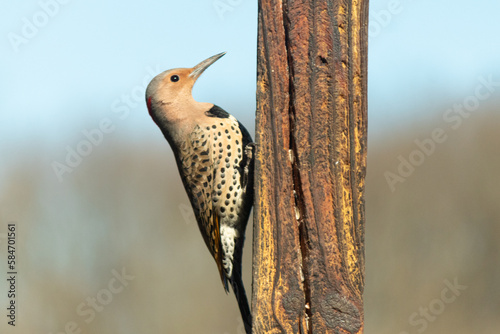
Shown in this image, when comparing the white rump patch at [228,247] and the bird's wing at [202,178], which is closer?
the bird's wing at [202,178]

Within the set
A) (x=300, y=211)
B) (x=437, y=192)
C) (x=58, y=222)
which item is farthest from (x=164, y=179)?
(x=300, y=211)

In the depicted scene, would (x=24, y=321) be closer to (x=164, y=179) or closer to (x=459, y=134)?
(x=164, y=179)

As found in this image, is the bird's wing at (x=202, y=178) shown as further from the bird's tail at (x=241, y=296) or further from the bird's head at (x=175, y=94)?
the bird's head at (x=175, y=94)

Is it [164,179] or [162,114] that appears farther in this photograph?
[164,179]

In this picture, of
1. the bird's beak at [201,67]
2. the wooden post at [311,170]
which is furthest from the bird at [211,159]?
the wooden post at [311,170]

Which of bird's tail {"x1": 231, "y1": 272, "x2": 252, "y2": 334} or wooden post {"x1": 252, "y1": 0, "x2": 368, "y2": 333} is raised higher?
wooden post {"x1": 252, "y1": 0, "x2": 368, "y2": 333}

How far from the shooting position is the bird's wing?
4.38 metres

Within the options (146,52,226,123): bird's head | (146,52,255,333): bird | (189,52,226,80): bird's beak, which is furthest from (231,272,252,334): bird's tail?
(189,52,226,80): bird's beak

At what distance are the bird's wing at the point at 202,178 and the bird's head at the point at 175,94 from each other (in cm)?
21

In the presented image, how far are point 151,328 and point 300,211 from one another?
275 inches

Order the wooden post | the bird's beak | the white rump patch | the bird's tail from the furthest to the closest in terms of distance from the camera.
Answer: the bird's beak
the white rump patch
the bird's tail
the wooden post

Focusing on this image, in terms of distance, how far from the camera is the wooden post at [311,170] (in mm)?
2922

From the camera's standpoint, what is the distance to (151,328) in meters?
9.40

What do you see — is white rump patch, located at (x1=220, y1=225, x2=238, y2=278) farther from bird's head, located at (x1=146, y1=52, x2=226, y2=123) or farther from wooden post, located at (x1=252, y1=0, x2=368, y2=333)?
wooden post, located at (x1=252, y1=0, x2=368, y2=333)
